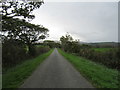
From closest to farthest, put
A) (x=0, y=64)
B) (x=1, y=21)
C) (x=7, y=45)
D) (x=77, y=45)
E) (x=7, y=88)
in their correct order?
(x=7, y=88) → (x=0, y=64) → (x=7, y=45) → (x=1, y=21) → (x=77, y=45)

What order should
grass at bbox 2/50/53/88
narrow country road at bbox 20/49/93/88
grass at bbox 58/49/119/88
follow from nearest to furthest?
narrow country road at bbox 20/49/93/88, grass at bbox 2/50/53/88, grass at bbox 58/49/119/88

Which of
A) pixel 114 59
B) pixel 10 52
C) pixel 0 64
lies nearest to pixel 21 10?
pixel 10 52

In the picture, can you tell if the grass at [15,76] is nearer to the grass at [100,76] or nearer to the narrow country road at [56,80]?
the narrow country road at [56,80]

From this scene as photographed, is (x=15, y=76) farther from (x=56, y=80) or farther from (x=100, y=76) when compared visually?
(x=100, y=76)

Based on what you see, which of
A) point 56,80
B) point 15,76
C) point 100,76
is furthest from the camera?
point 100,76

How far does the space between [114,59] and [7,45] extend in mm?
13233

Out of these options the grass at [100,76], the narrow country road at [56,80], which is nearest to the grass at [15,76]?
the narrow country road at [56,80]

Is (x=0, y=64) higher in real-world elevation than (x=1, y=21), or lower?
lower

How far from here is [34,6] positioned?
10.6 m

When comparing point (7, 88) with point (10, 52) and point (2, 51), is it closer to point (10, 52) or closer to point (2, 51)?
point (2, 51)

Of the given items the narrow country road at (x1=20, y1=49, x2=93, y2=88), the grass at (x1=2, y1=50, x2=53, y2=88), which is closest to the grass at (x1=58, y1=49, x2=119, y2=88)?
the narrow country road at (x1=20, y1=49, x2=93, y2=88)

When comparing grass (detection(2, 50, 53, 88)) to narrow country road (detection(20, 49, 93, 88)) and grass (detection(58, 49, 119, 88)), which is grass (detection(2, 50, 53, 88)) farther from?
grass (detection(58, 49, 119, 88))

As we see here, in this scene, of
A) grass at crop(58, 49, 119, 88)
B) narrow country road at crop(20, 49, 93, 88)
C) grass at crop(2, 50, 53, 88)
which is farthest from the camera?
grass at crop(58, 49, 119, 88)

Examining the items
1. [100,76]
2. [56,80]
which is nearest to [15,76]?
[56,80]
